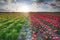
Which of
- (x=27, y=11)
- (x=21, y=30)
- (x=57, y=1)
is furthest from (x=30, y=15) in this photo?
(x=57, y=1)

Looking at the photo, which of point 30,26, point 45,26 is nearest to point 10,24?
point 30,26

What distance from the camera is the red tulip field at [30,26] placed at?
2.61 meters

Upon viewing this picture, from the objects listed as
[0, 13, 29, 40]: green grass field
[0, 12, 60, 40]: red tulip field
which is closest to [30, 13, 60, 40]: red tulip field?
[0, 12, 60, 40]: red tulip field

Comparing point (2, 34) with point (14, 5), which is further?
point (14, 5)

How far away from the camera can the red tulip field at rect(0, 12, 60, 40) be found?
8.55 feet

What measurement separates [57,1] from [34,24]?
493 mm

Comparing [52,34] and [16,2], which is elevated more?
[16,2]

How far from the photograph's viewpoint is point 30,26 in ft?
8.98

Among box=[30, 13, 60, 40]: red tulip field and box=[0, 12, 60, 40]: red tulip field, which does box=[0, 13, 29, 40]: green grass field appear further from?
box=[30, 13, 60, 40]: red tulip field

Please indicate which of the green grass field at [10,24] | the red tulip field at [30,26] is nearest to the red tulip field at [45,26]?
the red tulip field at [30,26]

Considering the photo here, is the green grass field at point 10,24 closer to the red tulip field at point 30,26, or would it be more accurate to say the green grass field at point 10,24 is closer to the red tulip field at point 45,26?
the red tulip field at point 30,26

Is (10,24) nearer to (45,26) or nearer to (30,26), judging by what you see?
(30,26)

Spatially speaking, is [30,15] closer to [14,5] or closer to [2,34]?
[14,5]

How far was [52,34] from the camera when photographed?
8.72 feet
